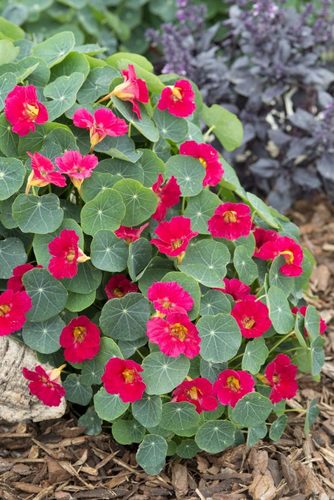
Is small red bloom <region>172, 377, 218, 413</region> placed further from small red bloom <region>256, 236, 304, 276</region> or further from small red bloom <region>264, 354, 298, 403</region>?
small red bloom <region>256, 236, 304, 276</region>

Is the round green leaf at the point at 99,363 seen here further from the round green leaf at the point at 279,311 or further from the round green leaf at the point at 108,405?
the round green leaf at the point at 279,311

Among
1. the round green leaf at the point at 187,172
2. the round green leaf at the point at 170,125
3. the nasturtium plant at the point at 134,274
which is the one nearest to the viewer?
the nasturtium plant at the point at 134,274

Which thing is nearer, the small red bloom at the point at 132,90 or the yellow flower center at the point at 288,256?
the small red bloom at the point at 132,90

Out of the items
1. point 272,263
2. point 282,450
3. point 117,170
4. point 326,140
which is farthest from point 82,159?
point 326,140

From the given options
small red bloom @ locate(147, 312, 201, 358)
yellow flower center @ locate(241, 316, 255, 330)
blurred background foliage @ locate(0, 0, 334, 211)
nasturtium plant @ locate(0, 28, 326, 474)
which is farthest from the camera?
blurred background foliage @ locate(0, 0, 334, 211)

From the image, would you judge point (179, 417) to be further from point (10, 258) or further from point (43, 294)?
point (10, 258)

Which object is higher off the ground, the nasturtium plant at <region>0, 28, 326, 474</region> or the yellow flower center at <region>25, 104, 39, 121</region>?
the yellow flower center at <region>25, 104, 39, 121</region>

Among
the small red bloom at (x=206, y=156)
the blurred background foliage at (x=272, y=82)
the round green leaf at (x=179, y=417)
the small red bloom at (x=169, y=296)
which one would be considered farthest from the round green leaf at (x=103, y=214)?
the blurred background foliage at (x=272, y=82)

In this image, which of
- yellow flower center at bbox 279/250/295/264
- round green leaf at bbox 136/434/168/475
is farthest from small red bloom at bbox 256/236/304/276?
round green leaf at bbox 136/434/168/475
